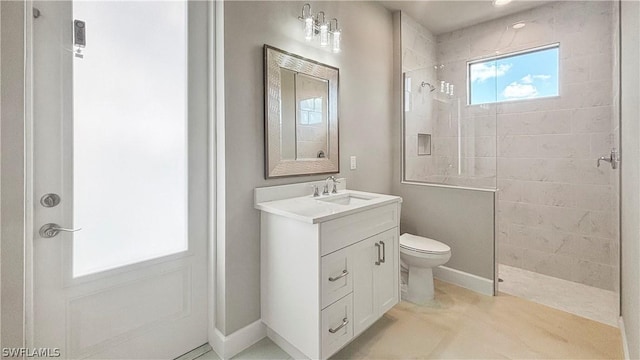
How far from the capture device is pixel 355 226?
1697 mm

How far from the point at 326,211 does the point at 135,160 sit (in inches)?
41.0

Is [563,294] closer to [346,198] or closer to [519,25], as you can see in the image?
[346,198]

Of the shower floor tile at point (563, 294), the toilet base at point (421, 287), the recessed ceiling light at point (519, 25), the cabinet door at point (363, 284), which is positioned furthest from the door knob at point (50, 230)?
the recessed ceiling light at point (519, 25)

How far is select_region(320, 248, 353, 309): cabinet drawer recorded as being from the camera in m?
1.50

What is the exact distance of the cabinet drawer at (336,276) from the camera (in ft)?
4.92

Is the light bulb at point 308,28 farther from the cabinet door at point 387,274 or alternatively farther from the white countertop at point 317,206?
the cabinet door at point 387,274

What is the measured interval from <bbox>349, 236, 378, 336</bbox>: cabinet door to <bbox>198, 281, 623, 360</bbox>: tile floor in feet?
0.59

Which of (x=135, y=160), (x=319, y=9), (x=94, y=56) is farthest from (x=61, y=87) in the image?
(x=319, y=9)

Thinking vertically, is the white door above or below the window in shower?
below

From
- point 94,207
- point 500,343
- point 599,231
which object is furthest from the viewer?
point 599,231

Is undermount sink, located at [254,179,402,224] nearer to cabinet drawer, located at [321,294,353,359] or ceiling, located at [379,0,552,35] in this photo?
cabinet drawer, located at [321,294,353,359]

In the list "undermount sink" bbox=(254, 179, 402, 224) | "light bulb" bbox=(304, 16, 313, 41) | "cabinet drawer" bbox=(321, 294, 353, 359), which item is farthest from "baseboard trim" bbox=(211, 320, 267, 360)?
"light bulb" bbox=(304, 16, 313, 41)

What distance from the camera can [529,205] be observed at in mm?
2951

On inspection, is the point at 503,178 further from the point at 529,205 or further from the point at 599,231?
the point at 599,231
